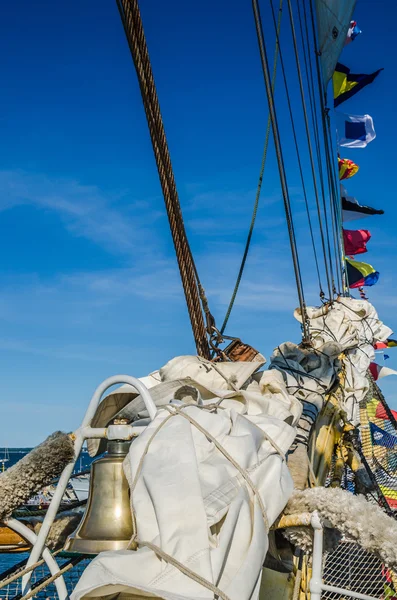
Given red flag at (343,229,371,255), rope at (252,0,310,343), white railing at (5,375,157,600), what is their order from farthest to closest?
red flag at (343,229,371,255) < rope at (252,0,310,343) < white railing at (5,375,157,600)

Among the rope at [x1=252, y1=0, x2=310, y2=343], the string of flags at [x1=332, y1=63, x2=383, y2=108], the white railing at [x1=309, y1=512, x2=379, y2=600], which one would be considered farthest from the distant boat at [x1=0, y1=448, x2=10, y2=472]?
the string of flags at [x1=332, y1=63, x2=383, y2=108]

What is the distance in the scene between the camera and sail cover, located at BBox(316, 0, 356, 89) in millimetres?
13227

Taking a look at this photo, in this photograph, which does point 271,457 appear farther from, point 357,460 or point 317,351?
point 357,460

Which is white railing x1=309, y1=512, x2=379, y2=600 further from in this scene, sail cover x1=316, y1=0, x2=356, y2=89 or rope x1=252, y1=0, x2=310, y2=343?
sail cover x1=316, y1=0, x2=356, y2=89

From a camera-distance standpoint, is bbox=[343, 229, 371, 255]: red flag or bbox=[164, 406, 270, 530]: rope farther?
bbox=[343, 229, 371, 255]: red flag

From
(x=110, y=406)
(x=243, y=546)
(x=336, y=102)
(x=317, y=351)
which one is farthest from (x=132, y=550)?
(x=336, y=102)

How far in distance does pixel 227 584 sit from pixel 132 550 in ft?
1.16

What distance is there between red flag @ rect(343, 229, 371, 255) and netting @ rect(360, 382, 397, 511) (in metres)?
7.26

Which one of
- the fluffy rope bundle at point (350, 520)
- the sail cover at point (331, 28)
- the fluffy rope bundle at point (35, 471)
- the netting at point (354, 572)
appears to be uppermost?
the sail cover at point (331, 28)

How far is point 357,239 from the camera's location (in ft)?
71.6

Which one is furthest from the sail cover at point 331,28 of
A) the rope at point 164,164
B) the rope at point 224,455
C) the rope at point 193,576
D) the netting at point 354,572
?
the rope at point 193,576

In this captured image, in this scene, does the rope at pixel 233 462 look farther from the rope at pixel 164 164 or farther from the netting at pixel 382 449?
the netting at pixel 382 449

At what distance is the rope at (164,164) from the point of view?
4230mm

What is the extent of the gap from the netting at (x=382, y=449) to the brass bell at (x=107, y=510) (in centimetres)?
857
